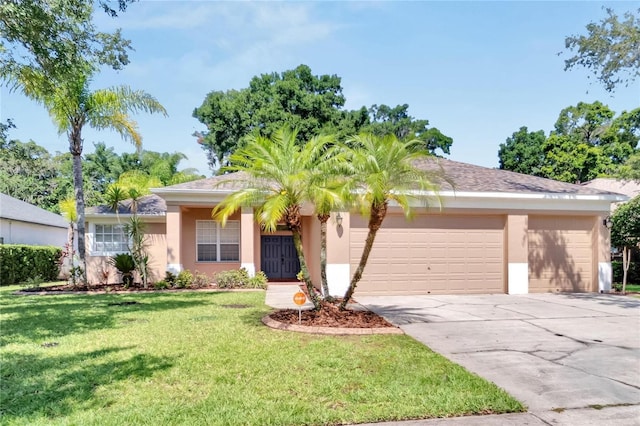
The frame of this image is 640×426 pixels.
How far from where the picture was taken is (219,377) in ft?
17.7

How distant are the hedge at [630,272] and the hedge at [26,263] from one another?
25.8m

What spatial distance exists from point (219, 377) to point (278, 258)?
13.5 m

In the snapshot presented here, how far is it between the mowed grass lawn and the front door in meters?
9.66

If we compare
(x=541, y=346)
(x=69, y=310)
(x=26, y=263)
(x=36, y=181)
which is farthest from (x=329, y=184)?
(x=36, y=181)

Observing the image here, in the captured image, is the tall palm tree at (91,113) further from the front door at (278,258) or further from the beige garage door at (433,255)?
the beige garage door at (433,255)

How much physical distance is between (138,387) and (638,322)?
9.93 meters

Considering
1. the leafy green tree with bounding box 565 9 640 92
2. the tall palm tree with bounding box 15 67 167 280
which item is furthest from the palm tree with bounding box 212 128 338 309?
the leafy green tree with bounding box 565 9 640 92

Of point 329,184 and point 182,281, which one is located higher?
point 329,184

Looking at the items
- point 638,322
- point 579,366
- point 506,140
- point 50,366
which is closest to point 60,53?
point 50,366

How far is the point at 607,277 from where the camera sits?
1475 centimetres

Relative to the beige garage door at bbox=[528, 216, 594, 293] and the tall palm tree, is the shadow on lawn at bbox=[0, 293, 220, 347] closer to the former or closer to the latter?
the tall palm tree

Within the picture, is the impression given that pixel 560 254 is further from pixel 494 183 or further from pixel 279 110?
pixel 279 110

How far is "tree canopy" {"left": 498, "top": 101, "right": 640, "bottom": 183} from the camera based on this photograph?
3183cm

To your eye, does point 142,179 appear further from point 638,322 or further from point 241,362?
point 638,322
